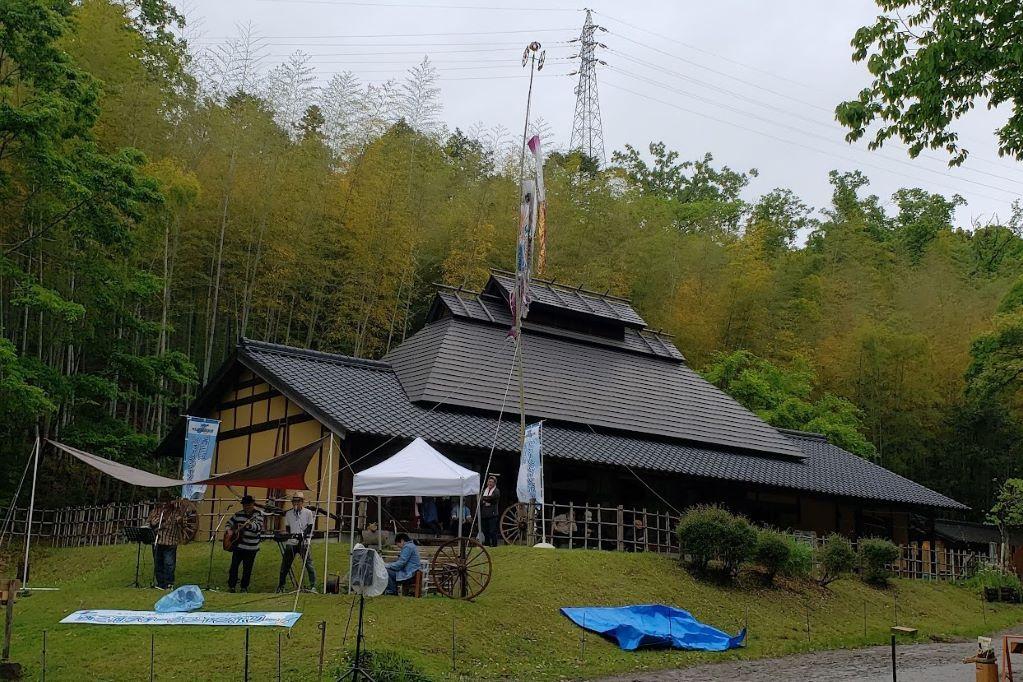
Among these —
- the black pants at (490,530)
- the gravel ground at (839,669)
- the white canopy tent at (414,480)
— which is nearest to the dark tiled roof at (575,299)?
the black pants at (490,530)

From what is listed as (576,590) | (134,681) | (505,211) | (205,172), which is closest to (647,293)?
(505,211)

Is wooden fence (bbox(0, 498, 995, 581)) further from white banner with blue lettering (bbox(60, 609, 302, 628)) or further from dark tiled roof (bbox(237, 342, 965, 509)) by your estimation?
white banner with blue lettering (bbox(60, 609, 302, 628))

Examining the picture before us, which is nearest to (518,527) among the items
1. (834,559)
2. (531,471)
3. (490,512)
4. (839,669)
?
(490,512)

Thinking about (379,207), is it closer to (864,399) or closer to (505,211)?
(505,211)

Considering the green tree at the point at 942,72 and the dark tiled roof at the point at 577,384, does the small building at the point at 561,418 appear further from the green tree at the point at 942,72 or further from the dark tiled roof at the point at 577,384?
the green tree at the point at 942,72

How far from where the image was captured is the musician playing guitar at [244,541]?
1076 cm

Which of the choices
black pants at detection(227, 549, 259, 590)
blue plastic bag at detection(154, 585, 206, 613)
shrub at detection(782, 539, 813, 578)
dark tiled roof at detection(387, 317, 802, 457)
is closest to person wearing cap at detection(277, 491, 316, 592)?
black pants at detection(227, 549, 259, 590)

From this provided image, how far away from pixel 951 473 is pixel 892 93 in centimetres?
1976

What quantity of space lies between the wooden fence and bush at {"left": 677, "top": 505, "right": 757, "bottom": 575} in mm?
825

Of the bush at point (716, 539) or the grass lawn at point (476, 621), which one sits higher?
the bush at point (716, 539)

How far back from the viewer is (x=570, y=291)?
70.1ft

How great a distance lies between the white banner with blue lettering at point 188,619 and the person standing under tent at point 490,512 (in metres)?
5.80

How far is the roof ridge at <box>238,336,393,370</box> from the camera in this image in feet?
52.6

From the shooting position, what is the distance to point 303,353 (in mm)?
16656
